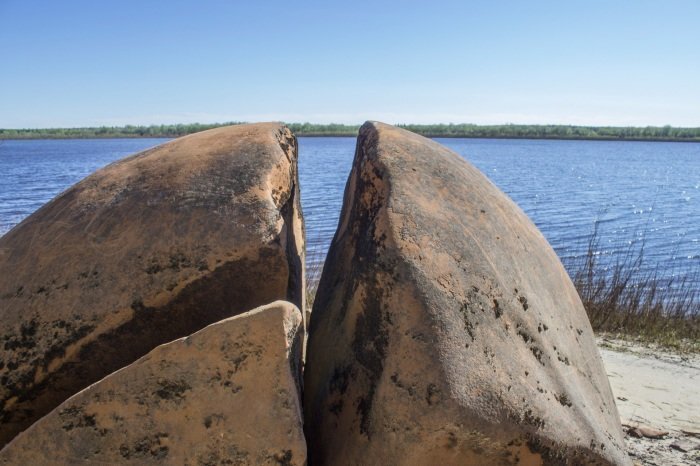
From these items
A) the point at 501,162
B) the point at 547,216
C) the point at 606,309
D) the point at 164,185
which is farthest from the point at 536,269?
the point at 501,162

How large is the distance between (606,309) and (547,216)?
9340 millimetres

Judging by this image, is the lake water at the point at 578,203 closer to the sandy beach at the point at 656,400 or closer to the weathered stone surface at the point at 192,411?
the sandy beach at the point at 656,400

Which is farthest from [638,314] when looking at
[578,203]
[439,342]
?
[578,203]

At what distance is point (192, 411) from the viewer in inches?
85.1

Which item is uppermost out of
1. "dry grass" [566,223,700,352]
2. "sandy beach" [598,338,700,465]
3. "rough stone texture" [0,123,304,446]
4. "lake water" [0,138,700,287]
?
"rough stone texture" [0,123,304,446]

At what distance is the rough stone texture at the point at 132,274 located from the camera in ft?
8.23

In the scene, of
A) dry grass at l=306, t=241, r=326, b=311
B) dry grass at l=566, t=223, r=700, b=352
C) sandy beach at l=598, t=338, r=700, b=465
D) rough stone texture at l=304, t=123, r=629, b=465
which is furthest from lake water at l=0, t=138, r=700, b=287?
rough stone texture at l=304, t=123, r=629, b=465

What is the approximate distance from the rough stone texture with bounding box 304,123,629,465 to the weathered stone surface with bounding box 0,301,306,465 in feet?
1.05

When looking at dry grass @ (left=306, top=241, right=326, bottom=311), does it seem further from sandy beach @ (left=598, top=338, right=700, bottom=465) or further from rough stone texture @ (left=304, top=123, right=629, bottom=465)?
rough stone texture @ (left=304, top=123, right=629, bottom=465)

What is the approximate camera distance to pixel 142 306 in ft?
8.26

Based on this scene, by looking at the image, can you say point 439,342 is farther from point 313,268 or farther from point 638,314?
point 313,268

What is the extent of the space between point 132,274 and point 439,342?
1135 mm

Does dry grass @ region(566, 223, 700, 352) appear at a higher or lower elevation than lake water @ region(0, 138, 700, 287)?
higher

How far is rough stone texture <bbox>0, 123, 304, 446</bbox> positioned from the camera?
2508 mm
